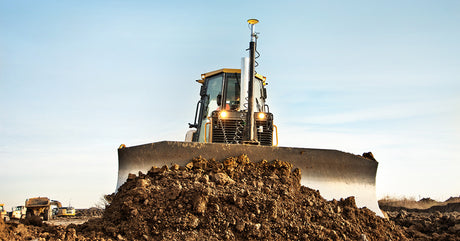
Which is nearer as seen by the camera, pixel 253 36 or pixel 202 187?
pixel 202 187

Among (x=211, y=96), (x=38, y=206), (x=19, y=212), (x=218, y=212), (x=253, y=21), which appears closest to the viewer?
(x=218, y=212)

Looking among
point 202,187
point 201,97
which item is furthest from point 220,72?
point 202,187

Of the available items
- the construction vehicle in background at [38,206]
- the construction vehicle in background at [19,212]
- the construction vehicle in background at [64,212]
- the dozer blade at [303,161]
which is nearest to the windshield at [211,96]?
the dozer blade at [303,161]

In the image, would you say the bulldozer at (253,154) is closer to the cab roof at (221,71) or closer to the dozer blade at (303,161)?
the dozer blade at (303,161)

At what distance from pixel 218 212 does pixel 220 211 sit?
4cm

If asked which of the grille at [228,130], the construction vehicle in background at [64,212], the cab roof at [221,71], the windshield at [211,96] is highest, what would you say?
the cab roof at [221,71]

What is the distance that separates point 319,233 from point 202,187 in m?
1.69

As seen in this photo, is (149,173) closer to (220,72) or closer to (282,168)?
(282,168)

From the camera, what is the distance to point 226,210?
21.3 ft

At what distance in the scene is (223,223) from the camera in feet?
20.8

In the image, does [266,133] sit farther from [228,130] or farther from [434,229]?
[434,229]

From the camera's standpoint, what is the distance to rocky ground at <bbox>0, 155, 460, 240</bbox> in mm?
6285

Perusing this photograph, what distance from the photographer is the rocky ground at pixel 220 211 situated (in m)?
6.29

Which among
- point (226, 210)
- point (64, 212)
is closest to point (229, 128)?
point (226, 210)
